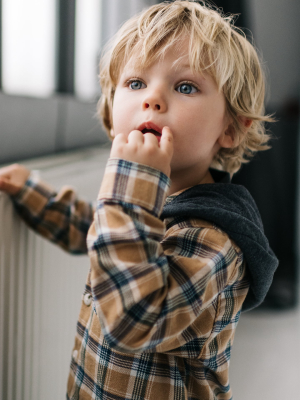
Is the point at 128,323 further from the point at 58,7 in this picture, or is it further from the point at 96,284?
the point at 58,7

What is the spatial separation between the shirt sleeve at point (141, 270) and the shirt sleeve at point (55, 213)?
1.04ft

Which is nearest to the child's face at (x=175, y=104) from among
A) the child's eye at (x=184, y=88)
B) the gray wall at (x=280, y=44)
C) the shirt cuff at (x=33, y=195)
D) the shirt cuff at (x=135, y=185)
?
the child's eye at (x=184, y=88)

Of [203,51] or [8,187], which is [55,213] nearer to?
[8,187]

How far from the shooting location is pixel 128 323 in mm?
591

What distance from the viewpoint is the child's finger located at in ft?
2.13

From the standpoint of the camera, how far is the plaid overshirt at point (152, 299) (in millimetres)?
592

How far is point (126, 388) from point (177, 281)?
23 cm

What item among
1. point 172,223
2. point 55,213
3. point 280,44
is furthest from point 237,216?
point 280,44

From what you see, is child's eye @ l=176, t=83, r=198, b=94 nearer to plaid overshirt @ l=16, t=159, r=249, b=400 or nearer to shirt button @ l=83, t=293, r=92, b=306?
plaid overshirt @ l=16, t=159, r=249, b=400

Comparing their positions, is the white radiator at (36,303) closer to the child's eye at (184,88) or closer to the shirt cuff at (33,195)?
the shirt cuff at (33,195)

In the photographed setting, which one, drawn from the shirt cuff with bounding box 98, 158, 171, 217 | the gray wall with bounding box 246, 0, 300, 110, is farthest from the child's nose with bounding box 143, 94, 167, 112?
the gray wall with bounding box 246, 0, 300, 110

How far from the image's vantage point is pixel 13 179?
2.96ft

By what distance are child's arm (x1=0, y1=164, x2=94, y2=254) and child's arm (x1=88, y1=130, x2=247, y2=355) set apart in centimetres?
32

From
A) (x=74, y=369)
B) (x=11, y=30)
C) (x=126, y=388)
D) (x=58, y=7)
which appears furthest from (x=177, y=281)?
(x=58, y=7)
